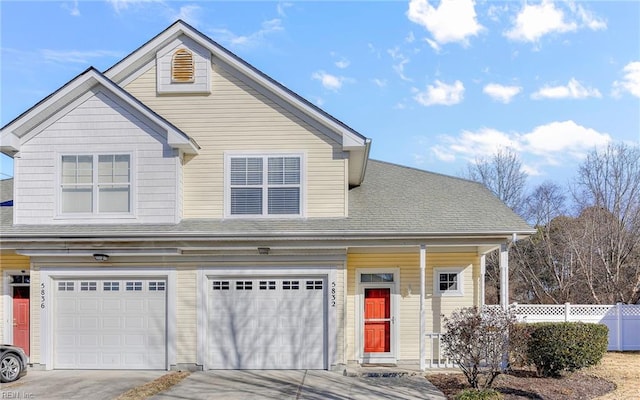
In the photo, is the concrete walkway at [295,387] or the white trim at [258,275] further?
the white trim at [258,275]

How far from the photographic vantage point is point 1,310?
46.8 ft

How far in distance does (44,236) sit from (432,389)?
8916 mm

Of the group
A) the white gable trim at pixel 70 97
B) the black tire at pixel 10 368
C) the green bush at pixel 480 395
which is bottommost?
the black tire at pixel 10 368

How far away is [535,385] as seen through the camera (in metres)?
11.5

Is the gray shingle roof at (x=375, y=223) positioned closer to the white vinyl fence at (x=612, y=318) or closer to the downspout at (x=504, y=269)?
the downspout at (x=504, y=269)

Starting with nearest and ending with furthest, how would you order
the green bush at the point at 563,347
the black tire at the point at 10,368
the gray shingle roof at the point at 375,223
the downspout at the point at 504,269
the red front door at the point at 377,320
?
the black tire at the point at 10,368, the green bush at the point at 563,347, the gray shingle roof at the point at 375,223, the downspout at the point at 504,269, the red front door at the point at 377,320

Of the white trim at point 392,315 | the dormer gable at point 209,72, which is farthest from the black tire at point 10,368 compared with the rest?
the white trim at point 392,315

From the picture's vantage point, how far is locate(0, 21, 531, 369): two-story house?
43.2ft

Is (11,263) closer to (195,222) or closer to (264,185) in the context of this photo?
(195,222)

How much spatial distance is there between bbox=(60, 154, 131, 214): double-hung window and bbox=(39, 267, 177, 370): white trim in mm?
1394

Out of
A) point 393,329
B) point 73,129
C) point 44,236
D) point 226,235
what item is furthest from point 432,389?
point 73,129

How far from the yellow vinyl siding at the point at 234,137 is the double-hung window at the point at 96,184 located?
1.42 m

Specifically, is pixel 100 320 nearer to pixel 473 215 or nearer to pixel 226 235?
pixel 226 235

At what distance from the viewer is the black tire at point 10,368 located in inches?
468
